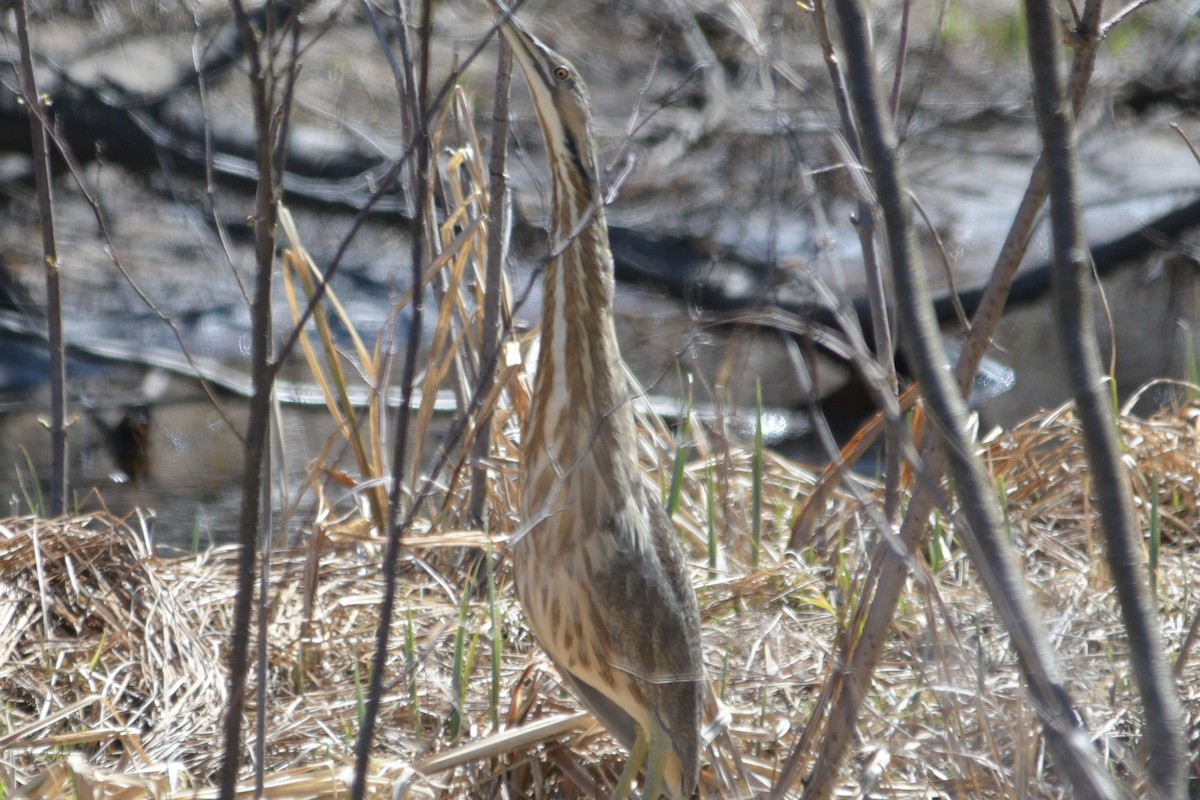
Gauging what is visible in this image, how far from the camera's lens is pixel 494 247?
3.04 m

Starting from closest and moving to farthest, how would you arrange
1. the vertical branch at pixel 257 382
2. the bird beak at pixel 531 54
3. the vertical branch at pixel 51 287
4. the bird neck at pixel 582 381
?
the vertical branch at pixel 257 382 → the bird beak at pixel 531 54 → the bird neck at pixel 582 381 → the vertical branch at pixel 51 287

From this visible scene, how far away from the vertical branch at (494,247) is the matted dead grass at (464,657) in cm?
8

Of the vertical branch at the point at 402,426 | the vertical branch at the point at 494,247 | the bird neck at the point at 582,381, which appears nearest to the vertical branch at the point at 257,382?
the vertical branch at the point at 402,426

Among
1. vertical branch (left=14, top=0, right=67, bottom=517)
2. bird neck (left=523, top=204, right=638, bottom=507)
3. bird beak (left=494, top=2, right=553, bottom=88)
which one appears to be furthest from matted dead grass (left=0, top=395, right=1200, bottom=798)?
bird beak (left=494, top=2, right=553, bottom=88)

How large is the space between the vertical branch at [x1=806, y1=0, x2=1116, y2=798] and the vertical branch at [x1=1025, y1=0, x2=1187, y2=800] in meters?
0.07

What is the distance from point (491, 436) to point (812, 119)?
3.83 meters

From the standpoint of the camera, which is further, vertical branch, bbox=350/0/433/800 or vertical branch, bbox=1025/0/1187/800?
vertical branch, bbox=350/0/433/800

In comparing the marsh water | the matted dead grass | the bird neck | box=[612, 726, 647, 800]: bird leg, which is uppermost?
the marsh water

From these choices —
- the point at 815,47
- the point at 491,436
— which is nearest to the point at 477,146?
the point at 491,436

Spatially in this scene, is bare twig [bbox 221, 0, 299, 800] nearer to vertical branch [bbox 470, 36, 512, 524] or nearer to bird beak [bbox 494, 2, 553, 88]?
bird beak [bbox 494, 2, 553, 88]

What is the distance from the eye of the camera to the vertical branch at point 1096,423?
1123mm

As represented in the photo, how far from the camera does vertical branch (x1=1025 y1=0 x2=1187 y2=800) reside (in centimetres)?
112

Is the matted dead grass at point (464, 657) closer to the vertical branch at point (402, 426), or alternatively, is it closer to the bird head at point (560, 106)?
the vertical branch at point (402, 426)

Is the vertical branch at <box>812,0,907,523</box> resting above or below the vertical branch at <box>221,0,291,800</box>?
above
